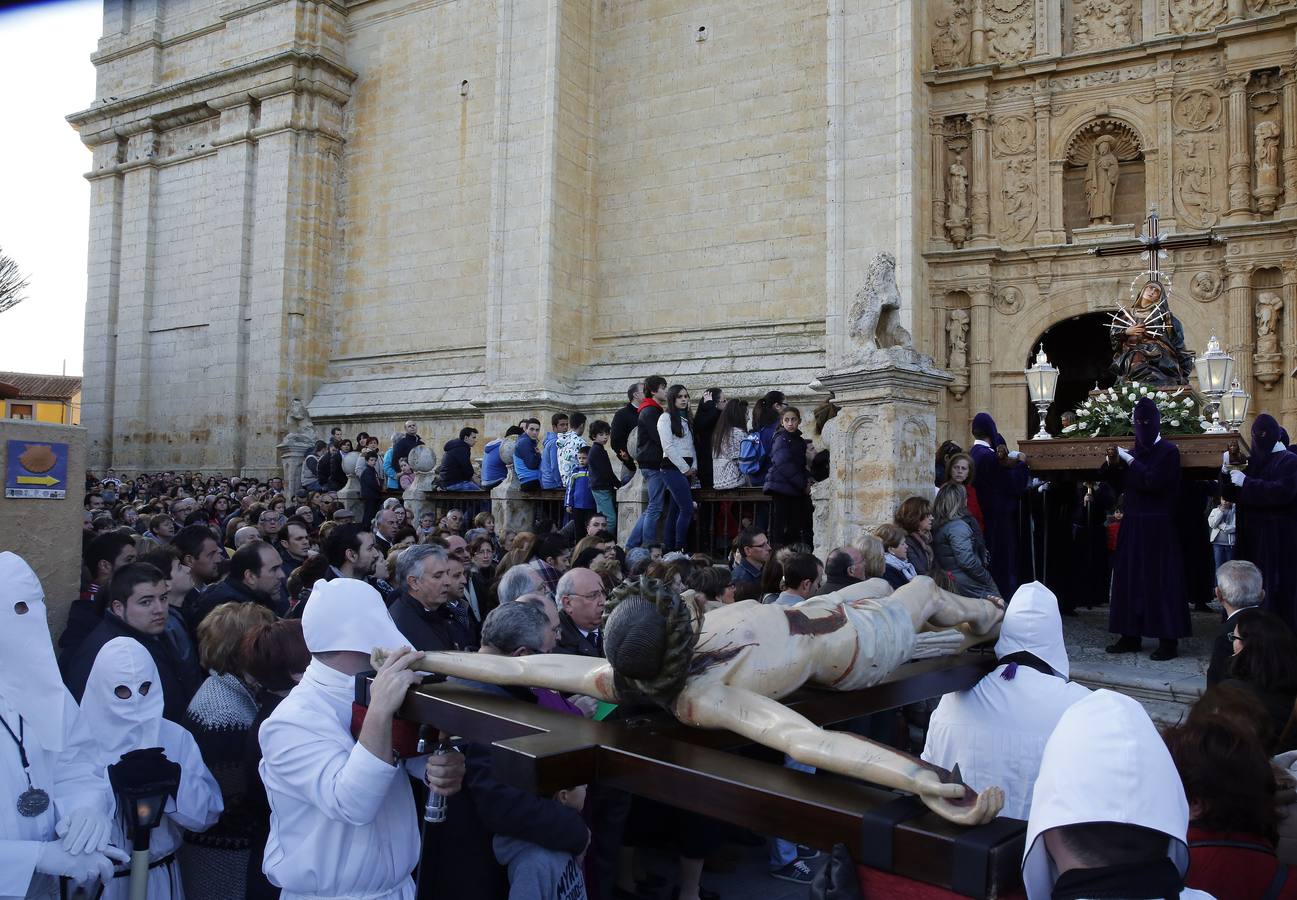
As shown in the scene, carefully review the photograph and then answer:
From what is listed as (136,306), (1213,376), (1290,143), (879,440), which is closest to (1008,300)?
(1290,143)

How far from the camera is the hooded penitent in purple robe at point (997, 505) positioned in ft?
27.7

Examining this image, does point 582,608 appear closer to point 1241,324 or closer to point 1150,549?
point 1150,549

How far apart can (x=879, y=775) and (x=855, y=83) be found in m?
14.1

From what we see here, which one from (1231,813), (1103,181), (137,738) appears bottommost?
(137,738)

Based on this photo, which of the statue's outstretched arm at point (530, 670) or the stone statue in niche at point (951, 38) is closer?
the statue's outstretched arm at point (530, 670)

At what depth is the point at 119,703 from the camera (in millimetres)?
3074

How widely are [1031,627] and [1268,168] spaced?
42.1 feet

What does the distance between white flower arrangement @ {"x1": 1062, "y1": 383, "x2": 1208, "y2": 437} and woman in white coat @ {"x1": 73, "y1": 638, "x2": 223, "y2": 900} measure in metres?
7.86

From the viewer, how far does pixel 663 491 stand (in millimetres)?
9797

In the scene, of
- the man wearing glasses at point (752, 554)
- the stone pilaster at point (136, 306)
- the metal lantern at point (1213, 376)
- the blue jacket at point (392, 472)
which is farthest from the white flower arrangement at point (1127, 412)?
the stone pilaster at point (136, 306)

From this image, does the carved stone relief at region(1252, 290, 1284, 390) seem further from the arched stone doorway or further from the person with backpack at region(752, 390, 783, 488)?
the person with backpack at region(752, 390, 783, 488)

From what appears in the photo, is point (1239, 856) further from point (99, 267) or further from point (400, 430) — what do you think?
point (99, 267)

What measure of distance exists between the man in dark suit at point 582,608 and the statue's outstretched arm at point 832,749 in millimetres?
2974

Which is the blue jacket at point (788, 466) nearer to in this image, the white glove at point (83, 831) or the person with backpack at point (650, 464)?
the person with backpack at point (650, 464)
